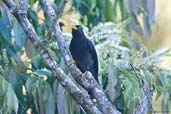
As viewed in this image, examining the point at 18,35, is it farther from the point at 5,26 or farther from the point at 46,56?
the point at 46,56

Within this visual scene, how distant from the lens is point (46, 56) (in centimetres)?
271

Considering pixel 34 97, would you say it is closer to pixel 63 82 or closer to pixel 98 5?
pixel 63 82

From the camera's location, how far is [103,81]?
3.53m

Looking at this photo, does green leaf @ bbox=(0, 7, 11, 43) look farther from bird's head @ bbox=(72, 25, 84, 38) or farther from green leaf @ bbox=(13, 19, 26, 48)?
bird's head @ bbox=(72, 25, 84, 38)

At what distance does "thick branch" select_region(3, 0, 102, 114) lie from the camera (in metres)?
2.69

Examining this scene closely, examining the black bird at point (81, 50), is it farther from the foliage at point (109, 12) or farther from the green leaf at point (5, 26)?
the green leaf at point (5, 26)

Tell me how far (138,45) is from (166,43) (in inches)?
129

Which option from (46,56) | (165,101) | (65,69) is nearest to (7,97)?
(65,69)

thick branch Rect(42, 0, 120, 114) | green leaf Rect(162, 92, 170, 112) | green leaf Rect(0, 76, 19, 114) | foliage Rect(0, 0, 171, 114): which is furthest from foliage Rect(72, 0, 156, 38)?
thick branch Rect(42, 0, 120, 114)

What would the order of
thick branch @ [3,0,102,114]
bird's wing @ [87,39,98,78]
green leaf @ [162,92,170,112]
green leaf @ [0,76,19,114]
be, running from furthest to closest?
bird's wing @ [87,39,98,78], green leaf @ [162,92,170,112], green leaf @ [0,76,19,114], thick branch @ [3,0,102,114]

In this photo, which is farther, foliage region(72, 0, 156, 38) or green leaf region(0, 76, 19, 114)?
foliage region(72, 0, 156, 38)


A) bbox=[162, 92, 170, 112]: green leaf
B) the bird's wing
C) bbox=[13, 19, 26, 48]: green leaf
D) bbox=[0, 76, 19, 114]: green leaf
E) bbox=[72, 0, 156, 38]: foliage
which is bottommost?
bbox=[162, 92, 170, 112]: green leaf

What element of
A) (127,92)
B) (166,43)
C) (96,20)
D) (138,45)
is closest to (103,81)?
(127,92)

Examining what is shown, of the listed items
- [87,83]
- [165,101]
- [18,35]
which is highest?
[18,35]
